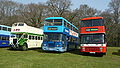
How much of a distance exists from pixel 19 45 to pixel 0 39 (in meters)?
5.14

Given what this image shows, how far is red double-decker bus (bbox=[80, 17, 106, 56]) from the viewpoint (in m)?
13.6

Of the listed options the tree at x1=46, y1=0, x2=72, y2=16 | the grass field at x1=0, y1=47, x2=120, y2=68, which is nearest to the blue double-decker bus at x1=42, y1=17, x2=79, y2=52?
the grass field at x1=0, y1=47, x2=120, y2=68

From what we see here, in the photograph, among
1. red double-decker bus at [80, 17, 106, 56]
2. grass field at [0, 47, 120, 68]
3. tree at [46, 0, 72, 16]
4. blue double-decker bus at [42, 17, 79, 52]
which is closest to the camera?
grass field at [0, 47, 120, 68]

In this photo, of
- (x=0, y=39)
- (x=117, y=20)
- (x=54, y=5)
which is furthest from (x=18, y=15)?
(x=117, y=20)

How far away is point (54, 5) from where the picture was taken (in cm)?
3891

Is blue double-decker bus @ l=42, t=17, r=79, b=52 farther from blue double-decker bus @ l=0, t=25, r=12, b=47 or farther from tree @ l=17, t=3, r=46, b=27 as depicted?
tree @ l=17, t=3, r=46, b=27

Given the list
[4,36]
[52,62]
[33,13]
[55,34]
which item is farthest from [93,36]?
[33,13]

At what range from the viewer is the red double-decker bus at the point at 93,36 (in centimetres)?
1359

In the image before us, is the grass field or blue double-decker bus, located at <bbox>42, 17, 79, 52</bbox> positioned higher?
blue double-decker bus, located at <bbox>42, 17, 79, 52</bbox>

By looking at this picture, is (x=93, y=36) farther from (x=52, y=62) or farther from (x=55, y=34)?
(x=52, y=62)

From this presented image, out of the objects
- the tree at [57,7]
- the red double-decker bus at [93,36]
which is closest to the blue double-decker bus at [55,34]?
the red double-decker bus at [93,36]

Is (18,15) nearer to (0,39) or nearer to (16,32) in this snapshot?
(0,39)

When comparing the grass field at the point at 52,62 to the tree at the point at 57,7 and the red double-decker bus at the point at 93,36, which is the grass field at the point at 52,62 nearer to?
the red double-decker bus at the point at 93,36

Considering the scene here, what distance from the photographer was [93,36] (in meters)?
14.0
